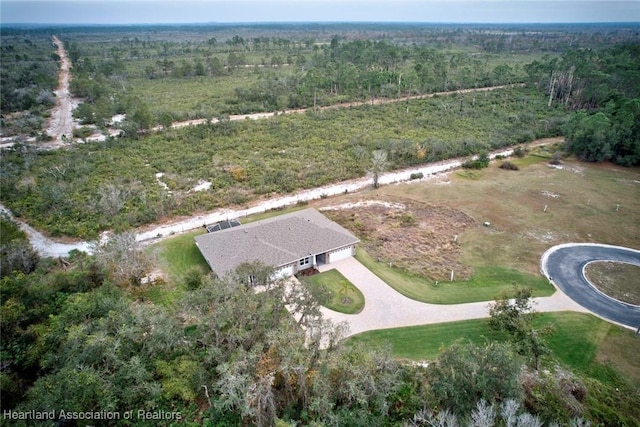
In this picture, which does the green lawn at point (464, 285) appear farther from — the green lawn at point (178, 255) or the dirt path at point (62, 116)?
the dirt path at point (62, 116)

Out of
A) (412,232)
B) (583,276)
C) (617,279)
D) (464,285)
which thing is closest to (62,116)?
Answer: (412,232)

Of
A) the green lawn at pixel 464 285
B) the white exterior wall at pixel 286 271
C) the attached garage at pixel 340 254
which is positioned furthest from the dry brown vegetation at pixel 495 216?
the white exterior wall at pixel 286 271

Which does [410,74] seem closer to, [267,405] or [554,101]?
[554,101]

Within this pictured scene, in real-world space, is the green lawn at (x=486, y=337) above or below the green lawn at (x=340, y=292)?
below

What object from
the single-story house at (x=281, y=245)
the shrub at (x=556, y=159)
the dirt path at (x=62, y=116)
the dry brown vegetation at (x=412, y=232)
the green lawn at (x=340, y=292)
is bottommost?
the green lawn at (x=340, y=292)

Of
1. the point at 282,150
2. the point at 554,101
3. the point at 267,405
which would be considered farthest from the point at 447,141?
the point at 267,405

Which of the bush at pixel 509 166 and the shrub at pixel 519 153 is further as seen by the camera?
the shrub at pixel 519 153
